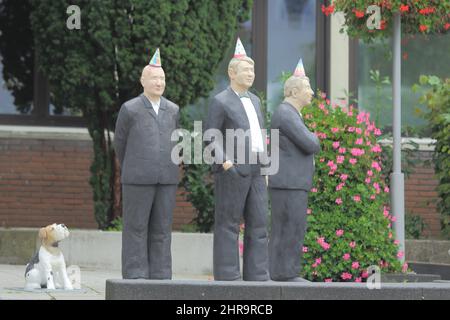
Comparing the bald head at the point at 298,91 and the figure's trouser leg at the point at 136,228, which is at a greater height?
the bald head at the point at 298,91

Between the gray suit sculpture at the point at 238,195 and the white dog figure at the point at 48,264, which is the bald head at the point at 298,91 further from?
the white dog figure at the point at 48,264

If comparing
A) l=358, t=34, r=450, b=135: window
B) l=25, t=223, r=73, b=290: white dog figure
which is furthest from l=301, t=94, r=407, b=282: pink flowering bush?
l=358, t=34, r=450, b=135: window

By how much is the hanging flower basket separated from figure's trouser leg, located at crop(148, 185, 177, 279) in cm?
364

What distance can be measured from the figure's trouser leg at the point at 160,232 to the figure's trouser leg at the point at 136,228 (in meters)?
0.06

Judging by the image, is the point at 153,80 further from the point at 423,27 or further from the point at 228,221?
the point at 423,27

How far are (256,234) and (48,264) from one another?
195cm

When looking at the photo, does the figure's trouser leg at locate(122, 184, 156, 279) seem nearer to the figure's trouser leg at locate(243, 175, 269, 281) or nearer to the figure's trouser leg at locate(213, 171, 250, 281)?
the figure's trouser leg at locate(213, 171, 250, 281)

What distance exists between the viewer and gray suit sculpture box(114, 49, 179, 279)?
365 inches

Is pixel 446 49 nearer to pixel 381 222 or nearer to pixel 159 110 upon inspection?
pixel 381 222

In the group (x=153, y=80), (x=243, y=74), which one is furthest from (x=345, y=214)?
(x=153, y=80)

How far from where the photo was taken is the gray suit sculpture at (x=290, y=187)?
959 cm

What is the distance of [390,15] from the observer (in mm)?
12164

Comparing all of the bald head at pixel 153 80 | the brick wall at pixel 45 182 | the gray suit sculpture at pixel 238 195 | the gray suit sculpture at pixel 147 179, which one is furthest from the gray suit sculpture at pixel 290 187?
the brick wall at pixel 45 182

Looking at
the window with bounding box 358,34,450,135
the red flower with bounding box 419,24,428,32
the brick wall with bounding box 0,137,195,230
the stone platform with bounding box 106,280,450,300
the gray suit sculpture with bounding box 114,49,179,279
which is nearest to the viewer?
the stone platform with bounding box 106,280,450,300
